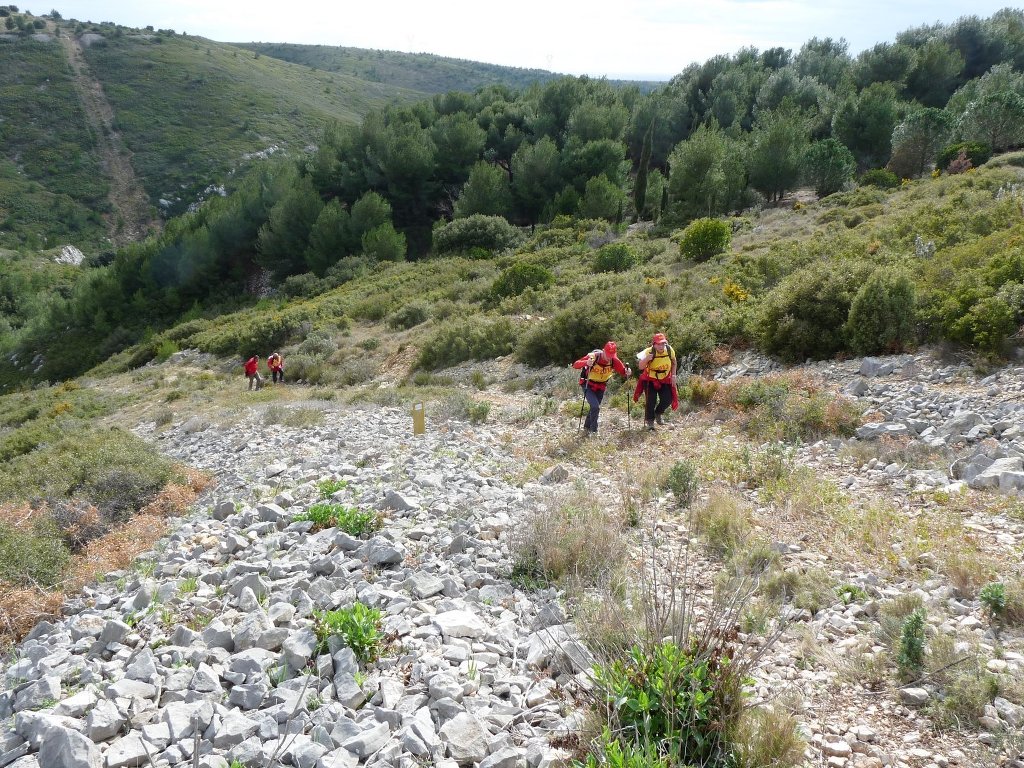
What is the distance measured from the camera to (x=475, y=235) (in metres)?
41.1

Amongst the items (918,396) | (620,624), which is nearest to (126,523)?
A: (620,624)

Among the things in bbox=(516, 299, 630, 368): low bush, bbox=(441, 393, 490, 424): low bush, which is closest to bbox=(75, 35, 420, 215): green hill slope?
bbox=(516, 299, 630, 368): low bush

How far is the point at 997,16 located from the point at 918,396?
74.9 meters

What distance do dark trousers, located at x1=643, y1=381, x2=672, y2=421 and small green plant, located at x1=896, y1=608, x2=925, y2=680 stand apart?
252 inches

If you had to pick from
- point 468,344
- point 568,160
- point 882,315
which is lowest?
point 468,344

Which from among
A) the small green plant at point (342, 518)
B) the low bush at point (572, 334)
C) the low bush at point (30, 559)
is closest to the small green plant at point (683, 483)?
the small green plant at point (342, 518)

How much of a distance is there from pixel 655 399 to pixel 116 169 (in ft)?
342

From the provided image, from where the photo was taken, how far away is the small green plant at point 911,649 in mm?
3886

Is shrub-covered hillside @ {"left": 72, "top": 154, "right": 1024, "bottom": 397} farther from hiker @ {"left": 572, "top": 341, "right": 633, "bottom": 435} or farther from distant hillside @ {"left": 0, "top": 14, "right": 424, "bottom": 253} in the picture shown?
distant hillside @ {"left": 0, "top": 14, "right": 424, "bottom": 253}

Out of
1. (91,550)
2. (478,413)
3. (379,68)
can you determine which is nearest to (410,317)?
(478,413)

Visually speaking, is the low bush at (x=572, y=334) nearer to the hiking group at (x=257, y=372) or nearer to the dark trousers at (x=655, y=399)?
the dark trousers at (x=655, y=399)

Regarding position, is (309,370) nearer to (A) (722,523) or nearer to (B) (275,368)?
(B) (275,368)

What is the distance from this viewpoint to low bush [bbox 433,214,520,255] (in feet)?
133

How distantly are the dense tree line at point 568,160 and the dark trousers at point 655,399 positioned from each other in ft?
98.1
